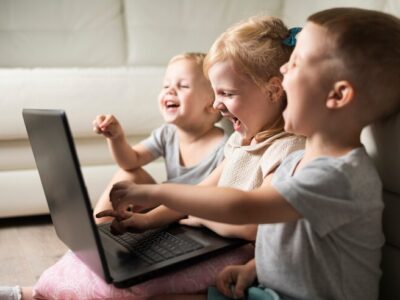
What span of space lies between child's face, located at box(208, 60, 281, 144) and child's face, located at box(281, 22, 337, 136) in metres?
0.19

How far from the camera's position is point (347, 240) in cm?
66

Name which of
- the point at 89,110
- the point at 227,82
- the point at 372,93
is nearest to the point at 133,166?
the point at 89,110

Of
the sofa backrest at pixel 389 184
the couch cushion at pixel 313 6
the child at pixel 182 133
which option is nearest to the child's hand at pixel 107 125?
the child at pixel 182 133

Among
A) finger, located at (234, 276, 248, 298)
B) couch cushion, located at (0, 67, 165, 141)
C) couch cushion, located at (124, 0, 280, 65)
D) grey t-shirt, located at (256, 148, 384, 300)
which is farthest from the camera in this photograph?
couch cushion, located at (124, 0, 280, 65)

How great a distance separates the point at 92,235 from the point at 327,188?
332mm

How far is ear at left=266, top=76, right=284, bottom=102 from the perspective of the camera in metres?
0.86

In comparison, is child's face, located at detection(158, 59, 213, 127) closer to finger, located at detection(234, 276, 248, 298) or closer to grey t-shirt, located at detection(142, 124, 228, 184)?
grey t-shirt, located at detection(142, 124, 228, 184)

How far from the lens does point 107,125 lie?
113 centimetres

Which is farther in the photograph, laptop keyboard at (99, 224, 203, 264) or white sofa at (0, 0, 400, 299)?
white sofa at (0, 0, 400, 299)

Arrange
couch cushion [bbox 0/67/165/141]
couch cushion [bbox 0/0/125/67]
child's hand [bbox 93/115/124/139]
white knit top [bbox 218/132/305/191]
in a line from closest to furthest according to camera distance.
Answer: white knit top [bbox 218/132/305/191]
child's hand [bbox 93/115/124/139]
couch cushion [bbox 0/67/165/141]
couch cushion [bbox 0/0/125/67]

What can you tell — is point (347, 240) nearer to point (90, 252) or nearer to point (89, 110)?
point (90, 252)

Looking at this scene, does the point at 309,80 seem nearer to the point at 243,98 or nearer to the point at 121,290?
the point at 243,98

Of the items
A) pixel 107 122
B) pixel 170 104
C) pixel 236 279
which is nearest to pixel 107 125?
pixel 107 122

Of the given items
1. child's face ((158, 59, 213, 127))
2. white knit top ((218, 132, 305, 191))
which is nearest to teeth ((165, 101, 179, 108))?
child's face ((158, 59, 213, 127))
